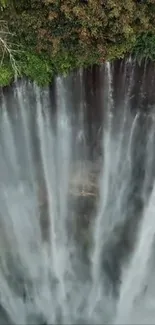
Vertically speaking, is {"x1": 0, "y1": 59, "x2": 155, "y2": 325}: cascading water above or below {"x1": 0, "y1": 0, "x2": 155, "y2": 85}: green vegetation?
below

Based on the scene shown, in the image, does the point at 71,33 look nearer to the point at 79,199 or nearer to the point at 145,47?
the point at 145,47

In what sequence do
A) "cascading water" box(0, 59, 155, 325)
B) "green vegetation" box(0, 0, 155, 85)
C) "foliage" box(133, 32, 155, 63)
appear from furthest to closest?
1. "cascading water" box(0, 59, 155, 325)
2. "foliage" box(133, 32, 155, 63)
3. "green vegetation" box(0, 0, 155, 85)

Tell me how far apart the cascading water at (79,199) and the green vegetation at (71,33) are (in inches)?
18.7

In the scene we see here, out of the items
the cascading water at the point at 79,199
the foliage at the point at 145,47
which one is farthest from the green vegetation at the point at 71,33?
the cascading water at the point at 79,199

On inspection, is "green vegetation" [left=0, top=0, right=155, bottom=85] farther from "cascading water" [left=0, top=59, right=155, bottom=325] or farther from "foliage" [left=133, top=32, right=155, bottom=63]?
"cascading water" [left=0, top=59, right=155, bottom=325]

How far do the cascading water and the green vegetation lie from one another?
47 centimetres

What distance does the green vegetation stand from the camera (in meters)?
6.79

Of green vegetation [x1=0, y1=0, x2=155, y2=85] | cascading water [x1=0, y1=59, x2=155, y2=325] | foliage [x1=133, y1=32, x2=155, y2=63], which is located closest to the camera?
green vegetation [x1=0, y1=0, x2=155, y2=85]

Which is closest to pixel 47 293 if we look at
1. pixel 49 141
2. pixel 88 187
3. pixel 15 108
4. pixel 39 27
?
pixel 88 187

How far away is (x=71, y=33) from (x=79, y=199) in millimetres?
3649

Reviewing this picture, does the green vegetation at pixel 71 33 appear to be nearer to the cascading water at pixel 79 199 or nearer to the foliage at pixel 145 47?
the foliage at pixel 145 47

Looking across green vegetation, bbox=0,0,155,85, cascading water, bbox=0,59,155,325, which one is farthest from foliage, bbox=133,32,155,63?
cascading water, bbox=0,59,155,325

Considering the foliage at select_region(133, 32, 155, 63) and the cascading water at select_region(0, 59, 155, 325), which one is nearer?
the foliage at select_region(133, 32, 155, 63)

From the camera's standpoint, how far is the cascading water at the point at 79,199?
836 centimetres
